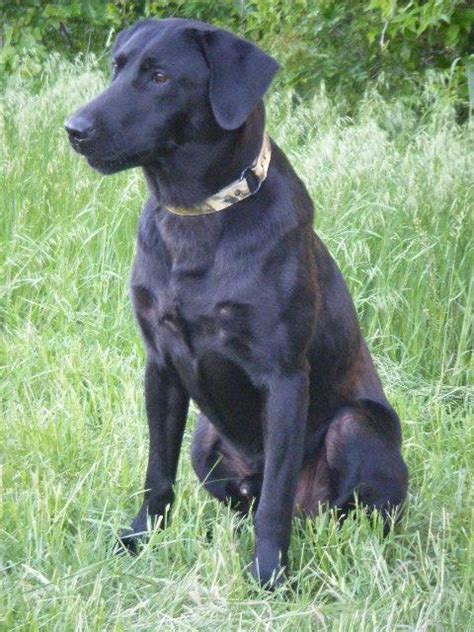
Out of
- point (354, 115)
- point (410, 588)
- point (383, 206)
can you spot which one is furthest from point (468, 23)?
point (410, 588)

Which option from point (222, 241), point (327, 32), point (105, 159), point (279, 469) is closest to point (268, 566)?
point (279, 469)

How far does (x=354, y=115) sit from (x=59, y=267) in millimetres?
2913

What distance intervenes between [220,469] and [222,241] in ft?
2.38

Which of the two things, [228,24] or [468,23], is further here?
[228,24]

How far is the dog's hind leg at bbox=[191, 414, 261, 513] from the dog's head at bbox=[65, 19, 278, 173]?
0.81 metres

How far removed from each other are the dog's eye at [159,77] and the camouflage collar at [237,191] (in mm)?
286

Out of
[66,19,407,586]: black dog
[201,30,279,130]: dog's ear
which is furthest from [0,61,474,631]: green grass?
[201,30,279,130]: dog's ear

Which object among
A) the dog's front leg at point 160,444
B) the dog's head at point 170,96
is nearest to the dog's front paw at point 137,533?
the dog's front leg at point 160,444

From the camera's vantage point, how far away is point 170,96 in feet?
8.93

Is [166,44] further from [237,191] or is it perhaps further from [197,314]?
[197,314]

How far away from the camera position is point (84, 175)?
512 cm

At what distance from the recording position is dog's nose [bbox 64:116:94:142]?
2.68 m

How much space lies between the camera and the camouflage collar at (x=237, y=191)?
2.77 m

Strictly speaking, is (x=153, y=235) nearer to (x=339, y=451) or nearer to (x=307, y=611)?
(x=339, y=451)
